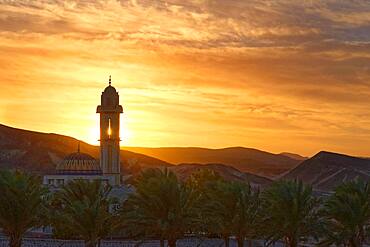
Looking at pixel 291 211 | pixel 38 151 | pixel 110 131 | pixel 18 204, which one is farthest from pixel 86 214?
pixel 38 151

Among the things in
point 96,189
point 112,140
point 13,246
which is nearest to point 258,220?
point 96,189

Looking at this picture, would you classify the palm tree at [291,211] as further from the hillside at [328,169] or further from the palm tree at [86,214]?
the hillside at [328,169]

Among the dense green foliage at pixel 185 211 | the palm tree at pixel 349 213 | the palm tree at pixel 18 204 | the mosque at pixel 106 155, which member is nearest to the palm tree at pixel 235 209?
the dense green foliage at pixel 185 211

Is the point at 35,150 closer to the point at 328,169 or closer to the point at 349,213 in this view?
the point at 328,169

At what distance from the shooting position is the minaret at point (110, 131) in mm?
69500

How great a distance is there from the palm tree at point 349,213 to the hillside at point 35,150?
106858 millimetres

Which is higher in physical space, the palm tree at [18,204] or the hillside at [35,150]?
the hillside at [35,150]

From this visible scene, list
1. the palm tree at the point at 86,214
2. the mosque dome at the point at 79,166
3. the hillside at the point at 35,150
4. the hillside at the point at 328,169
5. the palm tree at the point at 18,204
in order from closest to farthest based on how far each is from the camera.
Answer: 1. the palm tree at the point at 18,204
2. the palm tree at the point at 86,214
3. the mosque dome at the point at 79,166
4. the hillside at the point at 328,169
5. the hillside at the point at 35,150

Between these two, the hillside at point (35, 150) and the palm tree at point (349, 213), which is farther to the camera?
the hillside at point (35, 150)

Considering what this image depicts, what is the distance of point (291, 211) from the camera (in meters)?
31.5

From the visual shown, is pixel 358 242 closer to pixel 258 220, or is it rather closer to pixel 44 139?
pixel 258 220

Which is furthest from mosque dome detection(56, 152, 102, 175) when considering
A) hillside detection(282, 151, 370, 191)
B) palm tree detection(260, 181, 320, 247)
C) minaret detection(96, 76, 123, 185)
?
hillside detection(282, 151, 370, 191)

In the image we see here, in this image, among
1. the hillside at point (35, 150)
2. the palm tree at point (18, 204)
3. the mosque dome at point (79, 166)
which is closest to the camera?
the palm tree at point (18, 204)

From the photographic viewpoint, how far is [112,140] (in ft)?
230
